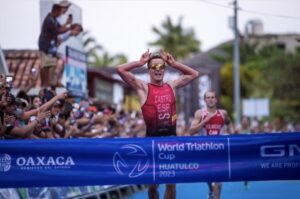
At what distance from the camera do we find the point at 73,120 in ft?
57.8

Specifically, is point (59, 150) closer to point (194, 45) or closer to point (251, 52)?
point (251, 52)

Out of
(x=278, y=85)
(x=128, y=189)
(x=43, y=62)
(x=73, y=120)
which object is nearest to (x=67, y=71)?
(x=43, y=62)

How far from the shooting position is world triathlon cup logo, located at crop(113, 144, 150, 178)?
1105 centimetres

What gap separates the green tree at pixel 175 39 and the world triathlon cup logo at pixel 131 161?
8643 centimetres

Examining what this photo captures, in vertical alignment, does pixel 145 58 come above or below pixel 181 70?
above

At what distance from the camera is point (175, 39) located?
98.0 m

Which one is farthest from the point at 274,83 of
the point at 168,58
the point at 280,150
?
the point at 280,150

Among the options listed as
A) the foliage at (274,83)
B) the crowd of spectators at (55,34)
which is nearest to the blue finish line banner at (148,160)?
→ the crowd of spectators at (55,34)

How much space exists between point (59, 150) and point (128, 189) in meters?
10.9

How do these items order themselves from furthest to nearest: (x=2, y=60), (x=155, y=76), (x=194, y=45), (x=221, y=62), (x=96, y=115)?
(x=194, y=45), (x=221, y=62), (x=2, y=60), (x=96, y=115), (x=155, y=76)

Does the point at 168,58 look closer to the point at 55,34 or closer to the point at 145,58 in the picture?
the point at 145,58

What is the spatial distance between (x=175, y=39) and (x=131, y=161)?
87.4 m

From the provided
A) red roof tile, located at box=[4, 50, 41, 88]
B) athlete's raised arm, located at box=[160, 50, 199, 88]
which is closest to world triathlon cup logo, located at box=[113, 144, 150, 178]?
athlete's raised arm, located at box=[160, 50, 199, 88]

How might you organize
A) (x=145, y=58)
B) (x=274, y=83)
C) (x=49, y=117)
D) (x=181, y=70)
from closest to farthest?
(x=145, y=58), (x=181, y=70), (x=49, y=117), (x=274, y=83)
